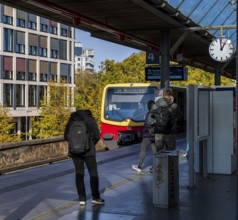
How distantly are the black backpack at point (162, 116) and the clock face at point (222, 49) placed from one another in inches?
360

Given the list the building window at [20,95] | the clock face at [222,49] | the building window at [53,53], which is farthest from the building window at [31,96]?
the clock face at [222,49]

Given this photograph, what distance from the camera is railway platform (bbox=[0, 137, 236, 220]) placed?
7164 millimetres

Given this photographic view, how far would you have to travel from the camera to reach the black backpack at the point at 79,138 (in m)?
7.58

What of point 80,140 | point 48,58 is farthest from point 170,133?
point 48,58

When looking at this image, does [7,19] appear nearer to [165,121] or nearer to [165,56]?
[165,56]

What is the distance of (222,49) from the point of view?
18375 mm

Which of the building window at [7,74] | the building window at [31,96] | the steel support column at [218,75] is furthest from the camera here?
the building window at [31,96]

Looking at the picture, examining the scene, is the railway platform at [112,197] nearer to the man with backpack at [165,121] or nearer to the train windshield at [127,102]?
the man with backpack at [165,121]

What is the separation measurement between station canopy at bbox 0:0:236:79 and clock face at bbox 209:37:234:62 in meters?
0.62

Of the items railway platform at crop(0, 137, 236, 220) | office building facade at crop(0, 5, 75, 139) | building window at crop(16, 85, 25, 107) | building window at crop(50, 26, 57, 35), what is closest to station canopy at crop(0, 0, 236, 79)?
railway platform at crop(0, 137, 236, 220)

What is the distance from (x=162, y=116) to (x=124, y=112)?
40.1 feet

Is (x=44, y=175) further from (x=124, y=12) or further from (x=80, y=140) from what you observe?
(x=124, y=12)

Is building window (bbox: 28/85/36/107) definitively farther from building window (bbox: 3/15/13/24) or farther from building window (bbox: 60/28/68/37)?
building window (bbox: 60/28/68/37)

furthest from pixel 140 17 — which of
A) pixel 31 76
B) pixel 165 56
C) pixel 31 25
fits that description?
pixel 31 25
